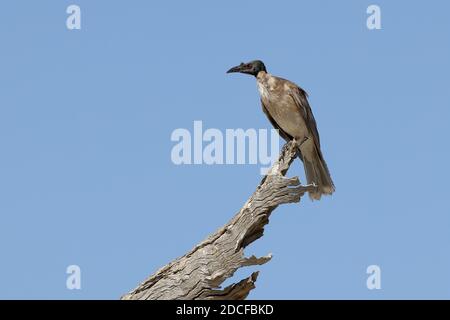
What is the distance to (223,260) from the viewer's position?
11.0m

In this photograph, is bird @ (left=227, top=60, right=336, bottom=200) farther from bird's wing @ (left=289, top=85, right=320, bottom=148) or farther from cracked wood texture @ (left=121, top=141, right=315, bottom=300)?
cracked wood texture @ (left=121, top=141, right=315, bottom=300)

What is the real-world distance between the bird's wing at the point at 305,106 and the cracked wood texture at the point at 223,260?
13.3 ft

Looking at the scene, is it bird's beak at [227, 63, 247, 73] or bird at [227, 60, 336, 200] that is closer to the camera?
bird at [227, 60, 336, 200]

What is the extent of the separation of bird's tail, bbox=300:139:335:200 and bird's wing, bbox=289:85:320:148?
0.62ft

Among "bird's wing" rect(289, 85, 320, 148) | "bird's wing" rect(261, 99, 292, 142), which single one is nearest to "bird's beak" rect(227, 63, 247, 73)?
"bird's wing" rect(261, 99, 292, 142)

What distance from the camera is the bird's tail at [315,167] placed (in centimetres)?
1449

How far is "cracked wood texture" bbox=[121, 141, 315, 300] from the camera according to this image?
35.8ft

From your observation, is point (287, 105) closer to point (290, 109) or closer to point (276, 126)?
point (290, 109)

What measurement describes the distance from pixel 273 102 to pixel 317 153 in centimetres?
110

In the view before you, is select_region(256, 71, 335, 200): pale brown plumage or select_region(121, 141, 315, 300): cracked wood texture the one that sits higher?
select_region(256, 71, 335, 200): pale brown plumage

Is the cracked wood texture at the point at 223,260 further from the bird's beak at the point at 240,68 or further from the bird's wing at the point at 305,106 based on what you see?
the bird's beak at the point at 240,68
